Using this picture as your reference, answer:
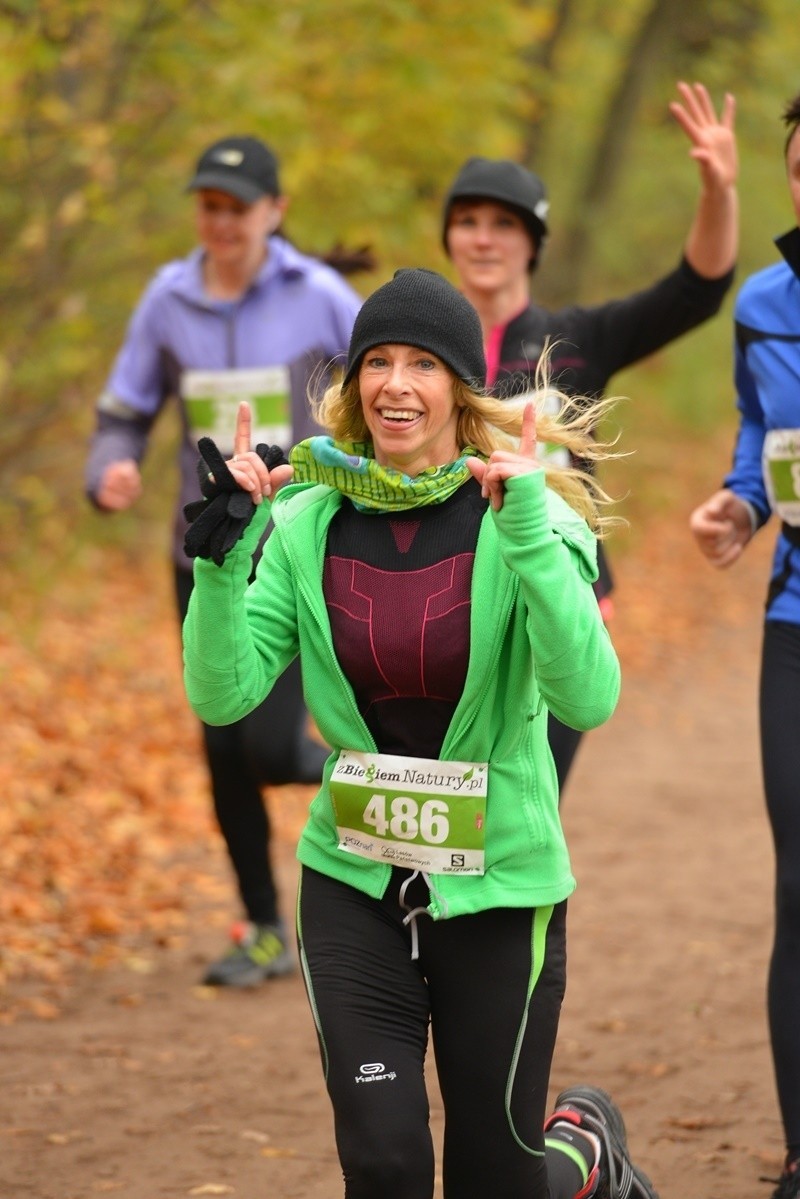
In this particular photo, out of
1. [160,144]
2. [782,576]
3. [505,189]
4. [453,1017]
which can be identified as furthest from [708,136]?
[160,144]

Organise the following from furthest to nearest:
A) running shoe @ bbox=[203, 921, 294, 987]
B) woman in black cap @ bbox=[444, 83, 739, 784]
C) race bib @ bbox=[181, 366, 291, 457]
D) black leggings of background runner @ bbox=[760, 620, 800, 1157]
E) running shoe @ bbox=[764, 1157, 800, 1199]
Result: 1. running shoe @ bbox=[203, 921, 294, 987]
2. race bib @ bbox=[181, 366, 291, 457]
3. woman in black cap @ bbox=[444, 83, 739, 784]
4. black leggings of background runner @ bbox=[760, 620, 800, 1157]
5. running shoe @ bbox=[764, 1157, 800, 1199]

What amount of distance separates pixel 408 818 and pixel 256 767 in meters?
2.49

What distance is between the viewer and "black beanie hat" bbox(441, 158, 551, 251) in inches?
211

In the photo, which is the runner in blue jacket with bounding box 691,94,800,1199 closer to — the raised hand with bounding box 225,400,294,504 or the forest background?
the raised hand with bounding box 225,400,294,504

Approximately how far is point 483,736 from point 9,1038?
2916 millimetres

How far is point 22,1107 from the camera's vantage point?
195 inches

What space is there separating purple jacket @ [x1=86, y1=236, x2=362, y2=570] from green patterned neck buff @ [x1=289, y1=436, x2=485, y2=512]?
243cm

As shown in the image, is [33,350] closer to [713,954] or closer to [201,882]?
[201,882]

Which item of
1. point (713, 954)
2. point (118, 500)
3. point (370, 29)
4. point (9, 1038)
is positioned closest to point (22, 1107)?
point (9, 1038)

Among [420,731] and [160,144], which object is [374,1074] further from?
[160,144]

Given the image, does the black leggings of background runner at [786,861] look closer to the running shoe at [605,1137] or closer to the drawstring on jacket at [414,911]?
the running shoe at [605,1137]

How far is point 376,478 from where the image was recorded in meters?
3.41

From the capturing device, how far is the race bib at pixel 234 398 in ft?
19.3

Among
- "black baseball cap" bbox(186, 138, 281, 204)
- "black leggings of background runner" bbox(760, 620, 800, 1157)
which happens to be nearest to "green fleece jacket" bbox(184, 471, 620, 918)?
"black leggings of background runner" bbox(760, 620, 800, 1157)
